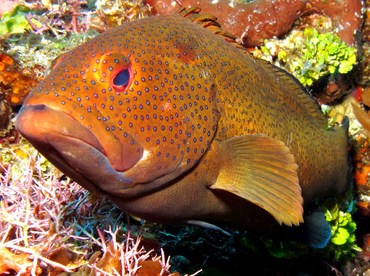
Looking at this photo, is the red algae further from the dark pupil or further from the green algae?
the dark pupil

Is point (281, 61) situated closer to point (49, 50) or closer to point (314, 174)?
point (314, 174)

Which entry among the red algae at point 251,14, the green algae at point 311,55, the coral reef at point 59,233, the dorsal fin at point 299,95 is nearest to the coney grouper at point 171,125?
the dorsal fin at point 299,95

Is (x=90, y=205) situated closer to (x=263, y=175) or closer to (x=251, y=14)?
(x=263, y=175)

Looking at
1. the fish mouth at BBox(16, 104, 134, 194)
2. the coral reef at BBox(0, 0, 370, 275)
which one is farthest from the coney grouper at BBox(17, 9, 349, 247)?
the coral reef at BBox(0, 0, 370, 275)

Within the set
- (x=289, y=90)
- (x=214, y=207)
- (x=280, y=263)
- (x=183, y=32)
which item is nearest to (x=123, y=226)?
(x=214, y=207)

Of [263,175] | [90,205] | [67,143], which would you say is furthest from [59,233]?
[263,175]

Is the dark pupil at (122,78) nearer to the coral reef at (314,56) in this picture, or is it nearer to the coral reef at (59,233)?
the coral reef at (59,233)
